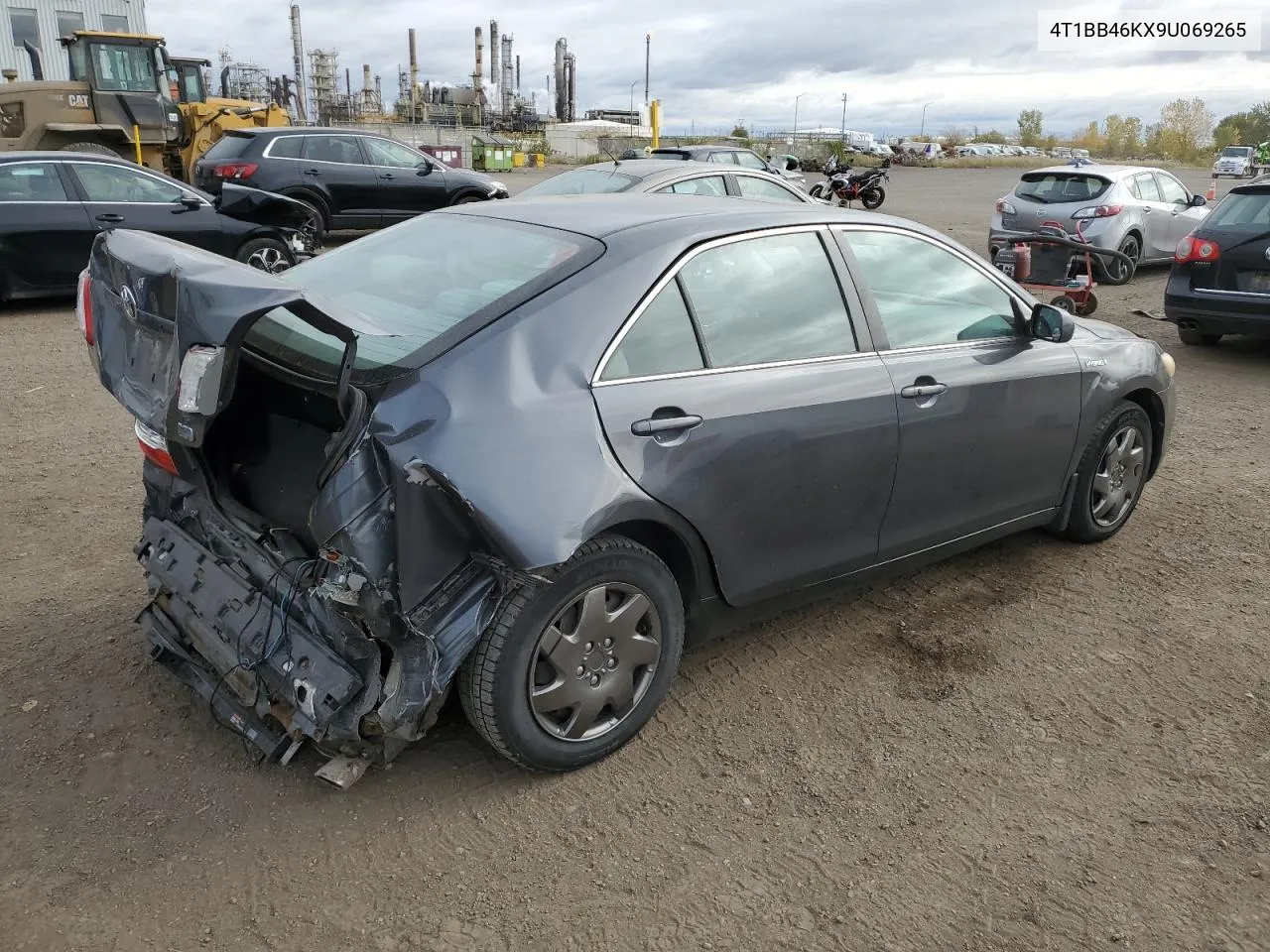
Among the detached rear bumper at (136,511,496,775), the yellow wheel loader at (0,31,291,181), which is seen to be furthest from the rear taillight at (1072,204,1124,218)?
the yellow wheel loader at (0,31,291,181)

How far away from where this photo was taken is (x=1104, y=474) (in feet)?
14.9

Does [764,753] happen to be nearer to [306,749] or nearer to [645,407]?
[645,407]

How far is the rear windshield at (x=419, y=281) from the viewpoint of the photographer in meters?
2.81

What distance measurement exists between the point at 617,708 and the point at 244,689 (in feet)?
3.54

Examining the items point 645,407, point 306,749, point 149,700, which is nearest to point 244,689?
point 306,749

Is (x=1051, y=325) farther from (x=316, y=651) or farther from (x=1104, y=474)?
(x=316, y=651)

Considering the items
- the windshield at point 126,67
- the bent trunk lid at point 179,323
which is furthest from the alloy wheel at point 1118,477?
the windshield at point 126,67

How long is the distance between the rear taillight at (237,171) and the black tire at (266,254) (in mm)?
3190

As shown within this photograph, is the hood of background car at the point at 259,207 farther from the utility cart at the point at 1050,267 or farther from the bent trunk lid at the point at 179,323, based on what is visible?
Answer: the utility cart at the point at 1050,267

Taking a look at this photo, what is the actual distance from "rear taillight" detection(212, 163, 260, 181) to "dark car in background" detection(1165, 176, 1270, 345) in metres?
11.3

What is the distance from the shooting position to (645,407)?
9.45ft

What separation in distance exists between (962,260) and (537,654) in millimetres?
2371

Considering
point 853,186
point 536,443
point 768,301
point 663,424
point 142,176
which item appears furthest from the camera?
point 853,186

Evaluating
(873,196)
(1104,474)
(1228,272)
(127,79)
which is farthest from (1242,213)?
(127,79)
